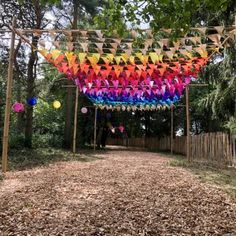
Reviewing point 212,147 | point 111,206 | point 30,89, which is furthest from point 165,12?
point 30,89

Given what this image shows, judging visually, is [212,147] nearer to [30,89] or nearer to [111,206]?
[30,89]

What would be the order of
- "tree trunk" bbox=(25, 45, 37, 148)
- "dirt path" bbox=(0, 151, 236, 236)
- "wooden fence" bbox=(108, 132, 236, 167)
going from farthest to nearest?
"tree trunk" bbox=(25, 45, 37, 148) < "wooden fence" bbox=(108, 132, 236, 167) < "dirt path" bbox=(0, 151, 236, 236)

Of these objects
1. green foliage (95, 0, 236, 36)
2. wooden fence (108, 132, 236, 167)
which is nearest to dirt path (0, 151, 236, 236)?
green foliage (95, 0, 236, 36)

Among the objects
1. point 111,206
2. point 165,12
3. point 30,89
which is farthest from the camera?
point 30,89

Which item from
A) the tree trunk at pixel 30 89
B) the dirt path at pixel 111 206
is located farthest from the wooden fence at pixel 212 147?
the tree trunk at pixel 30 89

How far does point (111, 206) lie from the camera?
4.82 meters

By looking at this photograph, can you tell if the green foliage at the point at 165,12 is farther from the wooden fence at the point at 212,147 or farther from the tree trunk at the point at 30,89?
the tree trunk at the point at 30,89

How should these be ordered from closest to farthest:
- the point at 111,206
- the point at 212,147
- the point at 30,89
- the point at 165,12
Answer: the point at 165,12 → the point at 111,206 → the point at 212,147 → the point at 30,89

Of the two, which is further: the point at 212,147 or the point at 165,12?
the point at 212,147

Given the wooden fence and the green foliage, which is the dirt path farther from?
the wooden fence

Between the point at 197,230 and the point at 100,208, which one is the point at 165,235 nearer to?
the point at 197,230

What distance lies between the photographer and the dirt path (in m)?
4.01

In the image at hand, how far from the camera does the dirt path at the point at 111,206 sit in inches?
158

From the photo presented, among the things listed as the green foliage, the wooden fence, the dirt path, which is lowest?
the dirt path
